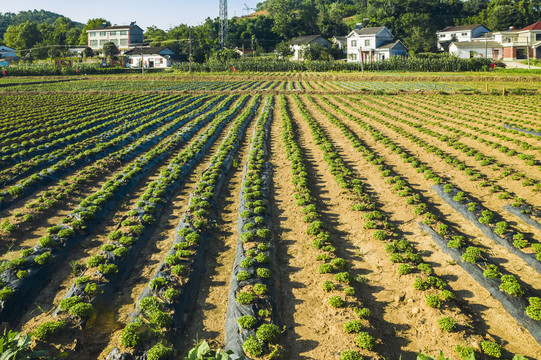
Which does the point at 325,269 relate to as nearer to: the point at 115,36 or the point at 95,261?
the point at 95,261

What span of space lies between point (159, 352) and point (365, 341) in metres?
4.33

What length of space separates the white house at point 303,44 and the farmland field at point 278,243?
84.6 m

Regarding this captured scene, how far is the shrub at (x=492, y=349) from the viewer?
7758 mm

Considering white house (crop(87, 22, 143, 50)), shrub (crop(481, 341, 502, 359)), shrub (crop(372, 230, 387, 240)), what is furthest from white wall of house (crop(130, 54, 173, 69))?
shrub (crop(481, 341, 502, 359))

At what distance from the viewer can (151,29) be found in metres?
142

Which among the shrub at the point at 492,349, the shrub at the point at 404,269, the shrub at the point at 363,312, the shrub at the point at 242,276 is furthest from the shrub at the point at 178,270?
the shrub at the point at 492,349

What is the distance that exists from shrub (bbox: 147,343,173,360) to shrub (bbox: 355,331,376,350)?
3993 mm

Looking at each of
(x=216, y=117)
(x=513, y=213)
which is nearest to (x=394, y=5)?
(x=216, y=117)

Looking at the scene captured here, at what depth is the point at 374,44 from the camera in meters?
99.9

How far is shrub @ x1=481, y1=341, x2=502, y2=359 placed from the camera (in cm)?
776

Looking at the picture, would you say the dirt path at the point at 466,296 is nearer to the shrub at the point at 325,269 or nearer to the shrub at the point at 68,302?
the shrub at the point at 325,269

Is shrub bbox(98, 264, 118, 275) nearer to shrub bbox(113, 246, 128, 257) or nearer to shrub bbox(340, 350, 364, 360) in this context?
shrub bbox(113, 246, 128, 257)

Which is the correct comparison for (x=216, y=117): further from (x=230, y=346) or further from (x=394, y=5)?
(x=394, y=5)

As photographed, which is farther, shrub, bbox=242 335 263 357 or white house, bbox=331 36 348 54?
white house, bbox=331 36 348 54
